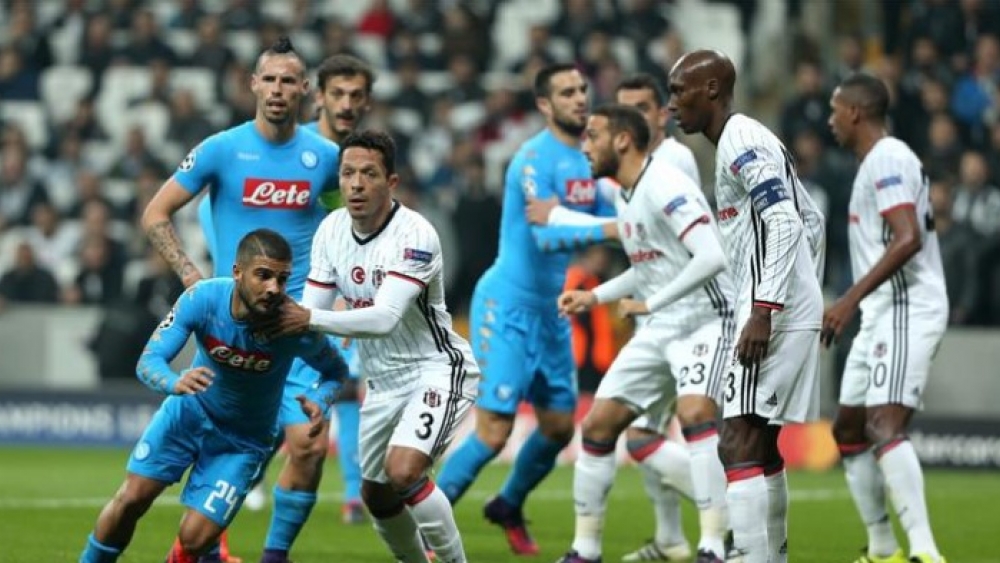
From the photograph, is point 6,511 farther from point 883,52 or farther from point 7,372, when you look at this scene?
point 883,52

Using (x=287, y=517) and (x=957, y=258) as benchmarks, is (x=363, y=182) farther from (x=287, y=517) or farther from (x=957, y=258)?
(x=957, y=258)

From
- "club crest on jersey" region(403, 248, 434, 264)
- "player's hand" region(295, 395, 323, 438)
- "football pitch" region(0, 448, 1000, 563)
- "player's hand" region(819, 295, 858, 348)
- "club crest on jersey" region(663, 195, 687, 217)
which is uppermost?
"club crest on jersey" region(663, 195, 687, 217)

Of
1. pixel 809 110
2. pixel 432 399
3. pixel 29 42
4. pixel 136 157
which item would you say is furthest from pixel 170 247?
pixel 29 42

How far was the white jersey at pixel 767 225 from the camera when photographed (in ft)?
28.2

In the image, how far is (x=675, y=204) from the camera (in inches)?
403

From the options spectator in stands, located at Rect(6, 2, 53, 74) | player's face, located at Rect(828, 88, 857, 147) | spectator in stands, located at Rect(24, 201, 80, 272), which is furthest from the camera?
spectator in stands, located at Rect(6, 2, 53, 74)

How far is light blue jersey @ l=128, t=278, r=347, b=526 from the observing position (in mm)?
8922

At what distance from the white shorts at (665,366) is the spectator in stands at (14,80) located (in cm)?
1513

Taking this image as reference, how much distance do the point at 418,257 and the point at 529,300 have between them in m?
2.93

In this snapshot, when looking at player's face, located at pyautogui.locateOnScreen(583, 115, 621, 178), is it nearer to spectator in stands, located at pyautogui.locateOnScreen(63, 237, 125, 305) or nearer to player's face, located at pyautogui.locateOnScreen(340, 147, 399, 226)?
player's face, located at pyautogui.locateOnScreen(340, 147, 399, 226)

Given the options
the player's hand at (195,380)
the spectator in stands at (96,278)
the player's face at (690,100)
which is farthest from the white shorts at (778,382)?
the spectator in stands at (96,278)

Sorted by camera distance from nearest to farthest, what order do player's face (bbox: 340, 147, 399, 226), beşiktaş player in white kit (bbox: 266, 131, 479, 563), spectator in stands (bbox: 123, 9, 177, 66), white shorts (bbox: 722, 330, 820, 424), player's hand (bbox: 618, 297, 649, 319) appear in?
white shorts (bbox: 722, 330, 820, 424)
beşiktaş player in white kit (bbox: 266, 131, 479, 563)
player's face (bbox: 340, 147, 399, 226)
player's hand (bbox: 618, 297, 649, 319)
spectator in stands (bbox: 123, 9, 177, 66)

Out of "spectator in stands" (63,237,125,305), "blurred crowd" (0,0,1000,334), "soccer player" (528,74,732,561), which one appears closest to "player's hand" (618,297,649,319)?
"soccer player" (528,74,732,561)

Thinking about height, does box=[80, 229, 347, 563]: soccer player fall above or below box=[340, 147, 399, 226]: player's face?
below
